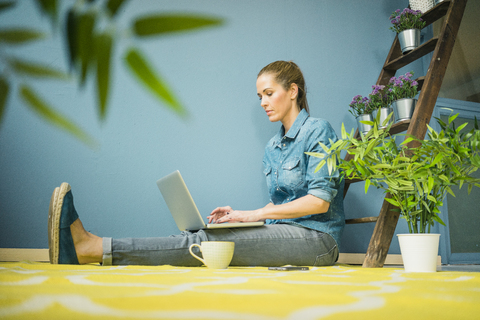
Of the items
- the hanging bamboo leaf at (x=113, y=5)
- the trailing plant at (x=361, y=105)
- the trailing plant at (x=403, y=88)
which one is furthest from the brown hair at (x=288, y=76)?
the hanging bamboo leaf at (x=113, y=5)

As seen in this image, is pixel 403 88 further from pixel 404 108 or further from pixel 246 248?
pixel 246 248

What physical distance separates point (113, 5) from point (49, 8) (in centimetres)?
2

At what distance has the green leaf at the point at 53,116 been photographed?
140 mm

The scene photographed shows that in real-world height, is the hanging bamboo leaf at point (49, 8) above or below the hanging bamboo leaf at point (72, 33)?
above

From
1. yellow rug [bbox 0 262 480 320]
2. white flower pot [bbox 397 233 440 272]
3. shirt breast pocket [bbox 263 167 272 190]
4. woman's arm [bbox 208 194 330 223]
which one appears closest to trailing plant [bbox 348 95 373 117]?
shirt breast pocket [bbox 263 167 272 190]

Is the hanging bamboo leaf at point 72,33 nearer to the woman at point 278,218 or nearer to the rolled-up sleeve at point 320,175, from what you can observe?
the woman at point 278,218

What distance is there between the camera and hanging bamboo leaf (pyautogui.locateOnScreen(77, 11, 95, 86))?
15cm

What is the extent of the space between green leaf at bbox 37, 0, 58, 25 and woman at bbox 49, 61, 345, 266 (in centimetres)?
113

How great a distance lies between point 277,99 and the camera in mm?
1632

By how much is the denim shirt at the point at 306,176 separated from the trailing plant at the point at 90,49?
1.22 m

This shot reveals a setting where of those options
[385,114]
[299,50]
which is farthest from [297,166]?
[299,50]

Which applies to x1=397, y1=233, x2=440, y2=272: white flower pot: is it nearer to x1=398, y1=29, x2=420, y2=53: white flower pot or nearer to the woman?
the woman

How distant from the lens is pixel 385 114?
5.87 ft

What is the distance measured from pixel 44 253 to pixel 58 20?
64.2 inches
